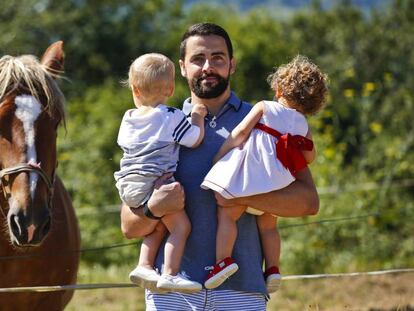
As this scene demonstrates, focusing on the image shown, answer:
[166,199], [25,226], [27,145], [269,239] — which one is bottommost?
[269,239]

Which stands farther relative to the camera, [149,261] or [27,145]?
[27,145]

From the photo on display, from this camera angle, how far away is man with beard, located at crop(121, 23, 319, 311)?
4.03m

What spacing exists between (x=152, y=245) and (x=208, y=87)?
775mm

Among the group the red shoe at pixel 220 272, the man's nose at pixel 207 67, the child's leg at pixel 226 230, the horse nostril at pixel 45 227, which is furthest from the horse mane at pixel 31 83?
the red shoe at pixel 220 272

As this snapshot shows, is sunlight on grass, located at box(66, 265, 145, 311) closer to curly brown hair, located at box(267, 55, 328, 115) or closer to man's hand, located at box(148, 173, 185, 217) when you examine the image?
man's hand, located at box(148, 173, 185, 217)

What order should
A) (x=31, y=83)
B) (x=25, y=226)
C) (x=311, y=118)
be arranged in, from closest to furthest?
(x=25, y=226), (x=31, y=83), (x=311, y=118)

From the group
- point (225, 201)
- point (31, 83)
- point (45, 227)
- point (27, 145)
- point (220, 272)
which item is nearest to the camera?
point (220, 272)

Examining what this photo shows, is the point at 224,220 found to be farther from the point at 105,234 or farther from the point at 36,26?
the point at 36,26

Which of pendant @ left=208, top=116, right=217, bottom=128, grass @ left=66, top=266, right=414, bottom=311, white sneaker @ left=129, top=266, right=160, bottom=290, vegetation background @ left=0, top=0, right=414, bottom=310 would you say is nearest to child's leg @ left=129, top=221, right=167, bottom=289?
white sneaker @ left=129, top=266, right=160, bottom=290

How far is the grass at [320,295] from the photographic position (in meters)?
8.85

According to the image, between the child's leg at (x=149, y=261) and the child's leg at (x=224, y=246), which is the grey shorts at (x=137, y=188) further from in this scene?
the child's leg at (x=224, y=246)

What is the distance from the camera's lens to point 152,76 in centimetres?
412

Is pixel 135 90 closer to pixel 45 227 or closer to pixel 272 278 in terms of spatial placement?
pixel 45 227

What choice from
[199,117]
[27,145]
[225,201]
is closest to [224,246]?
[225,201]
